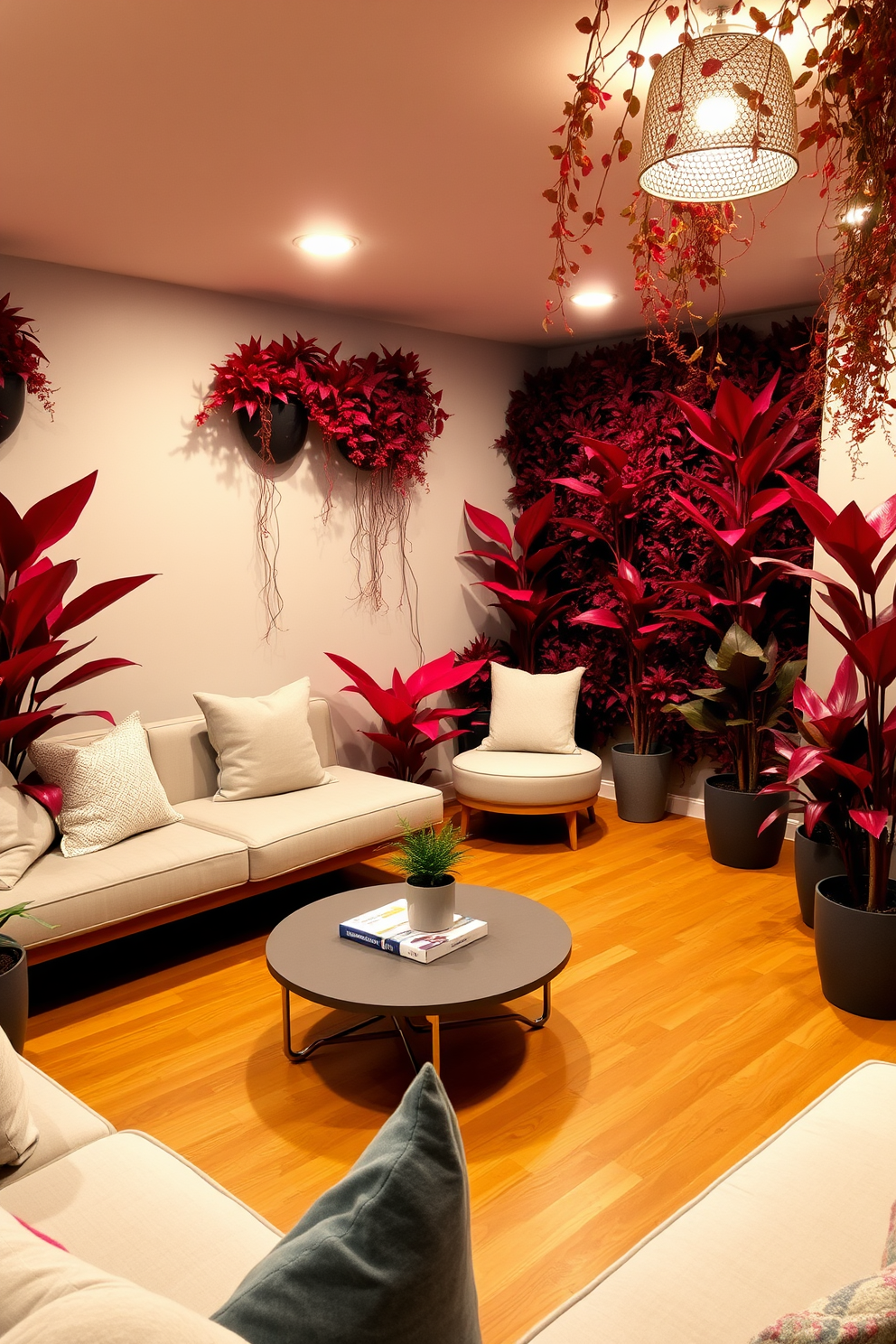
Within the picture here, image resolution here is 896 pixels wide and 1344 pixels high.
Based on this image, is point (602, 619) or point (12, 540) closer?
point (12, 540)

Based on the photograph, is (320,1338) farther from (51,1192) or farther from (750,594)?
(750,594)

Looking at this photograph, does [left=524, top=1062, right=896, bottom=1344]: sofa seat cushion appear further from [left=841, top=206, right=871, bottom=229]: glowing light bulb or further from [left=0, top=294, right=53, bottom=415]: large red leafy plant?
[left=0, top=294, right=53, bottom=415]: large red leafy plant

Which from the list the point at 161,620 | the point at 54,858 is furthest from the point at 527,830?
the point at 54,858

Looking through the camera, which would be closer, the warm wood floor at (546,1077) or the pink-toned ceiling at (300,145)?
the pink-toned ceiling at (300,145)

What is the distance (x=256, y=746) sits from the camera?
4.04m

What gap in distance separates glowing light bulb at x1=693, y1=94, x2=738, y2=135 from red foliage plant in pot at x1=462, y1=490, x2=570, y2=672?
3473mm

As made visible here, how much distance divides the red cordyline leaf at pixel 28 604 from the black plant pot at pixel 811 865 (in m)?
2.73

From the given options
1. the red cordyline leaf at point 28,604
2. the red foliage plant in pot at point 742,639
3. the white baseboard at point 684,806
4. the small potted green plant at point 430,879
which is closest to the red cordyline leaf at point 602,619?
the red foliage plant in pot at point 742,639

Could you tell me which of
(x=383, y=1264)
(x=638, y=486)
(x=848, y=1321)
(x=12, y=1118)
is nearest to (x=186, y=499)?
(x=638, y=486)

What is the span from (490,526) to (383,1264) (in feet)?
15.5

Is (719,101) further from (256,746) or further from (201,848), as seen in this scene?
(256,746)

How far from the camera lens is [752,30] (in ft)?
6.55

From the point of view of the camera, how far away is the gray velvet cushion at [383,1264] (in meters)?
0.87

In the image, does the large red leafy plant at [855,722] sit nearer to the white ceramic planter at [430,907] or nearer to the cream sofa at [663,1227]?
the white ceramic planter at [430,907]
